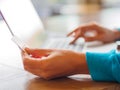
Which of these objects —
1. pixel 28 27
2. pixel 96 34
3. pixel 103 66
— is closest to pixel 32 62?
pixel 103 66

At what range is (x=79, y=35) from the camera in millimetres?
1287

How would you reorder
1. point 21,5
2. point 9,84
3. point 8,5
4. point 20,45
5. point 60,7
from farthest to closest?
1. point 60,7
2. point 21,5
3. point 8,5
4. point 20,45
5. point 9,84

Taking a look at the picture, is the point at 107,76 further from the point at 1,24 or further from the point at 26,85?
the point at 1,24

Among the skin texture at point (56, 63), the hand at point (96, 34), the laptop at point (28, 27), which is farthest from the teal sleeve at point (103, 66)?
the hand at point (96, 34)

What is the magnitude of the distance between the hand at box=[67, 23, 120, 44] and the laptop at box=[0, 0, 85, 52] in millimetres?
37

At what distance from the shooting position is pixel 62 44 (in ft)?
4.13

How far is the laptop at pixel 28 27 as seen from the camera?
39.1 inches

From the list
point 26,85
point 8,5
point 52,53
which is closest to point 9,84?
point 26,85

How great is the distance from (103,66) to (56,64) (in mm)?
141

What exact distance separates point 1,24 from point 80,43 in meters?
0.46

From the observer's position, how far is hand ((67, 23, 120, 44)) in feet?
4.19

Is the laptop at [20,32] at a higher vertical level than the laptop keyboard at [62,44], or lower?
higher

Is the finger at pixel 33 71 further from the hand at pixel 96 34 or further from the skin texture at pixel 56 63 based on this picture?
the hand at pixel 96 34

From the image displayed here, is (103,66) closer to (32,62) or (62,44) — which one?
(32,62)
